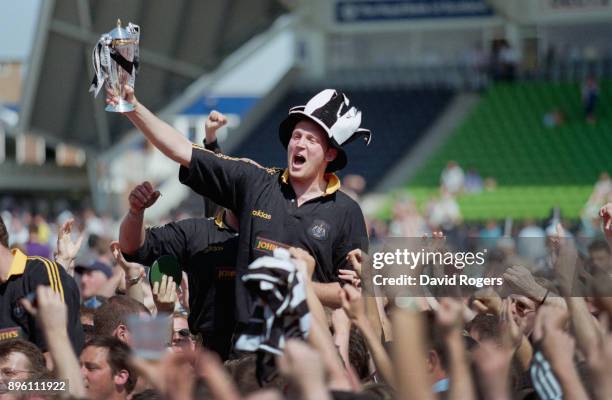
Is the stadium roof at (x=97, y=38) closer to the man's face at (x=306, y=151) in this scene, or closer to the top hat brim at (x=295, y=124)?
the top hat brim at (x=295, y=124)

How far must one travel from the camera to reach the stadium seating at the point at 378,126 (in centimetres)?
3114

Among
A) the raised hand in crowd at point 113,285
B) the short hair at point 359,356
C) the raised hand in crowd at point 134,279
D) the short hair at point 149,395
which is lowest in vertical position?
the short hair at point 149,395

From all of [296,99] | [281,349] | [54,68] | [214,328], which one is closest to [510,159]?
[296,99]

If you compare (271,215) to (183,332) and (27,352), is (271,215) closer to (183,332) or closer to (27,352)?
(27,352)

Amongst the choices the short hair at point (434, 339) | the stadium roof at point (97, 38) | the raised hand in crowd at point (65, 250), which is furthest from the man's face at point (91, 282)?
the stadium roof at point (97, 38)

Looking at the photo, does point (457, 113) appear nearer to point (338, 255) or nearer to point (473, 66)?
point (473, 66)

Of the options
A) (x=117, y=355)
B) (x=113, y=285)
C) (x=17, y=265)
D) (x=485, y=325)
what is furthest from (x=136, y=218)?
(x=113, y=285)

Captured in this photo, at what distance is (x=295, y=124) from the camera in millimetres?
5793

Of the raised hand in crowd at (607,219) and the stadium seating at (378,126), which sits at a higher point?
the stadium seating at (378,126)

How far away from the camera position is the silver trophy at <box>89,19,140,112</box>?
17.4 ft

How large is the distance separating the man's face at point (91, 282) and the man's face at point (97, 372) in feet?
13.8

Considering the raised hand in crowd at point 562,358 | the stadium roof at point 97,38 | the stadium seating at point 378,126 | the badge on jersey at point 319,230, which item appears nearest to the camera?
the raised hand in crowd at point 562,358

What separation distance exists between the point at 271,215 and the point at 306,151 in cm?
31

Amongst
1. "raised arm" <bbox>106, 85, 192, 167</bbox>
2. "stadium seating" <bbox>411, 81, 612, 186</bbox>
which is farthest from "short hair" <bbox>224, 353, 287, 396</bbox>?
"stadium seating" <bbox>411, 81, 612, 186</bbox>
